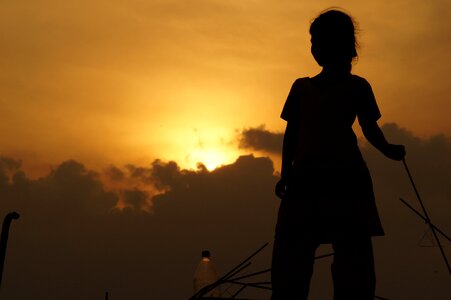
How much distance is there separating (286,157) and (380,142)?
0.62 metres

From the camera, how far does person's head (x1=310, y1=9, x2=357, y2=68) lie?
4332 millimetres

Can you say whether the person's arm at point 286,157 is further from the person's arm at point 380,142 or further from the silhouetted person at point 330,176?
the person's arm at point 380,142

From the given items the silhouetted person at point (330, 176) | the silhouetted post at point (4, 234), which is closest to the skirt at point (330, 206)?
the silhouetted person at point (330, 176)

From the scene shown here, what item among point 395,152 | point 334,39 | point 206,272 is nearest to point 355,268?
point 395,152

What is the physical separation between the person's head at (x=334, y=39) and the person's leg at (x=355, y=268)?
1.14m

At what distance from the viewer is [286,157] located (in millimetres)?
4395

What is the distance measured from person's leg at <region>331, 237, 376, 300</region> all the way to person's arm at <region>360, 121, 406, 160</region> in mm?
606

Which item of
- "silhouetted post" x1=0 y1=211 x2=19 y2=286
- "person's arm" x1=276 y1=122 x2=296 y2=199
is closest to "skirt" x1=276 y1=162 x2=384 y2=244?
"person's arm" x1=276 y1=122 x2=296 y2=199

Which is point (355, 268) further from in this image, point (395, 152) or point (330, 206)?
point (395, 152)

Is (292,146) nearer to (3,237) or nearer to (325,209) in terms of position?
(325,209)

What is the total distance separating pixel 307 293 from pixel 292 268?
192mm

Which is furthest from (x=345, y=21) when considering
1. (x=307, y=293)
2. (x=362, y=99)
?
(x=307, y=293)

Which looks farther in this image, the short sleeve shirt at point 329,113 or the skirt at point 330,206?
the short sleeve shirt at point 329,113

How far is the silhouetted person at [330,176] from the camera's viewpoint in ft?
13.4
